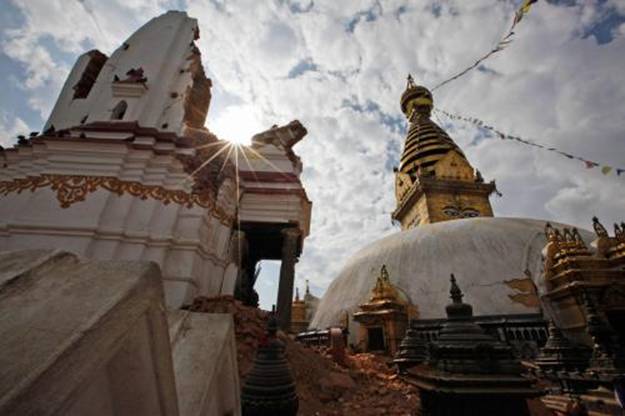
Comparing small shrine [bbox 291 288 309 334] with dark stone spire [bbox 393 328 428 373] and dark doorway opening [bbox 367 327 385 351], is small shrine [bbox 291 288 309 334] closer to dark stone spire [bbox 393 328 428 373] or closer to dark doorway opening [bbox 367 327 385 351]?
dark doorway opening [bbox 367 327 385 351]

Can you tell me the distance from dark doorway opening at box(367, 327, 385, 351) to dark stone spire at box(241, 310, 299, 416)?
892 cm

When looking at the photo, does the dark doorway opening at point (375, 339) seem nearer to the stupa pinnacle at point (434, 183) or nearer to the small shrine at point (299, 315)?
the small shrine at point (299, 315)

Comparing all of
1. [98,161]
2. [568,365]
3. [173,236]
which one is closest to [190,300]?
[173,236]

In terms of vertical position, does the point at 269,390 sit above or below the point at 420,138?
below

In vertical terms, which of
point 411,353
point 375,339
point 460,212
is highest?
point 460,212

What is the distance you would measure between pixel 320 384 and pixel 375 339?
6058 millimetres

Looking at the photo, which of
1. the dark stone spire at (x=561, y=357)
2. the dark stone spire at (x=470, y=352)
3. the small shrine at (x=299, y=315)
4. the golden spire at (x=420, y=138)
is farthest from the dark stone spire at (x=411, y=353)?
the golden spire at (x=420, y=138)

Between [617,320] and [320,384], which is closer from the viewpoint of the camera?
[320,384]

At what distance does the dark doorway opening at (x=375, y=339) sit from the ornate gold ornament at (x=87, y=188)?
7654 mm

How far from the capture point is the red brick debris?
4539mm

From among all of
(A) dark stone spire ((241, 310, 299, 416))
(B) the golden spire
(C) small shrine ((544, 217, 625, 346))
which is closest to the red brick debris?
(A) dark stone spire ((241, 310, 299, 416))

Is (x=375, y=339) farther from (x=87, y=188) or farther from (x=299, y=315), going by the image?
(x=299, y=315)

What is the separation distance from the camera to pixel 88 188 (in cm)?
590

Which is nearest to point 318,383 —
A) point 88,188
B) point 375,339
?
point 88,188
